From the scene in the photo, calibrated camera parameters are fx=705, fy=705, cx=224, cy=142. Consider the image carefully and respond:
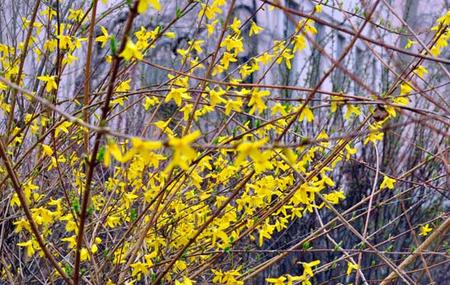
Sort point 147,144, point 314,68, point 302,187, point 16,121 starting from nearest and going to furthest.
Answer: point 147,144 < point 302,187 < point 16,121 < point 314,68

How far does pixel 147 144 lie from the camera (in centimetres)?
144

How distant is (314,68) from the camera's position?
301 inches

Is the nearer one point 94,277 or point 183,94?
point 183,94

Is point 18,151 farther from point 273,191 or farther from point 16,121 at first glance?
point 273,191

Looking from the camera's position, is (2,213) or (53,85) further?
(2,213)

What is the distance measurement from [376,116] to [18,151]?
216 centimetres

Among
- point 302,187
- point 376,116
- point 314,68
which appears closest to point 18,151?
point 302,187

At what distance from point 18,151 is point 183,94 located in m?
1.69

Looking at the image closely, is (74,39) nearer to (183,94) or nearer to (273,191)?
(183,94)

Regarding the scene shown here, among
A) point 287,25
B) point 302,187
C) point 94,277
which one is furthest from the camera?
point 287,25

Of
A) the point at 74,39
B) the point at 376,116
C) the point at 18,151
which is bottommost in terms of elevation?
the point at 18,151

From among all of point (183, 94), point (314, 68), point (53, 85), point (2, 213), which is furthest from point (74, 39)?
point (314, 68)

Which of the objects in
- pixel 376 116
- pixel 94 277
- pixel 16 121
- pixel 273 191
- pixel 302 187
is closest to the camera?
pixel 376 116

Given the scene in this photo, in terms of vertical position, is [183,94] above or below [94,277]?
above
